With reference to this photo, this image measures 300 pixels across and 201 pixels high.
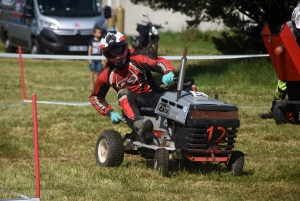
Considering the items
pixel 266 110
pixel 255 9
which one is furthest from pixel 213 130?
pixel 255 9

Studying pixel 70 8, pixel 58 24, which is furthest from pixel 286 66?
pixel 70 8

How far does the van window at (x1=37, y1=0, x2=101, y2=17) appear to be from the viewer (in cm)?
2473

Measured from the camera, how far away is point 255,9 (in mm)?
16625

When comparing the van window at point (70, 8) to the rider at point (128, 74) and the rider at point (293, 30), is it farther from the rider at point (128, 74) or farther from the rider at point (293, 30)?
the rider at point (128, 74)

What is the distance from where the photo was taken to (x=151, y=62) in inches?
322

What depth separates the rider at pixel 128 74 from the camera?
809 centimetres

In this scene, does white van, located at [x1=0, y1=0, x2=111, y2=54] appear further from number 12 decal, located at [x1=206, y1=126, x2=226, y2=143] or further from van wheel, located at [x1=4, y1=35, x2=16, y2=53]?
number 12 decal, located at [x1=206, y1=126, x2=226, y2=143]

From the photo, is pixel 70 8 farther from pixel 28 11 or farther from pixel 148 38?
pixel 148 38

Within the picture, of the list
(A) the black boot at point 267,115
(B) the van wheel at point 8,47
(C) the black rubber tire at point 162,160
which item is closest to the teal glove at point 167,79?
(C) the black rubber tire at point 162,160

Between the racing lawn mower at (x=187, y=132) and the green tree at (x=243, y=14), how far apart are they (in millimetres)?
7480

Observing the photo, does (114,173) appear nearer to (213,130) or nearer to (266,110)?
Result: (213,130)

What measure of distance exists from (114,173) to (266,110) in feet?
19.8

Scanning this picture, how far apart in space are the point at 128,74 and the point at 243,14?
32.9 ft

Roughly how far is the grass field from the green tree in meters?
0.59
